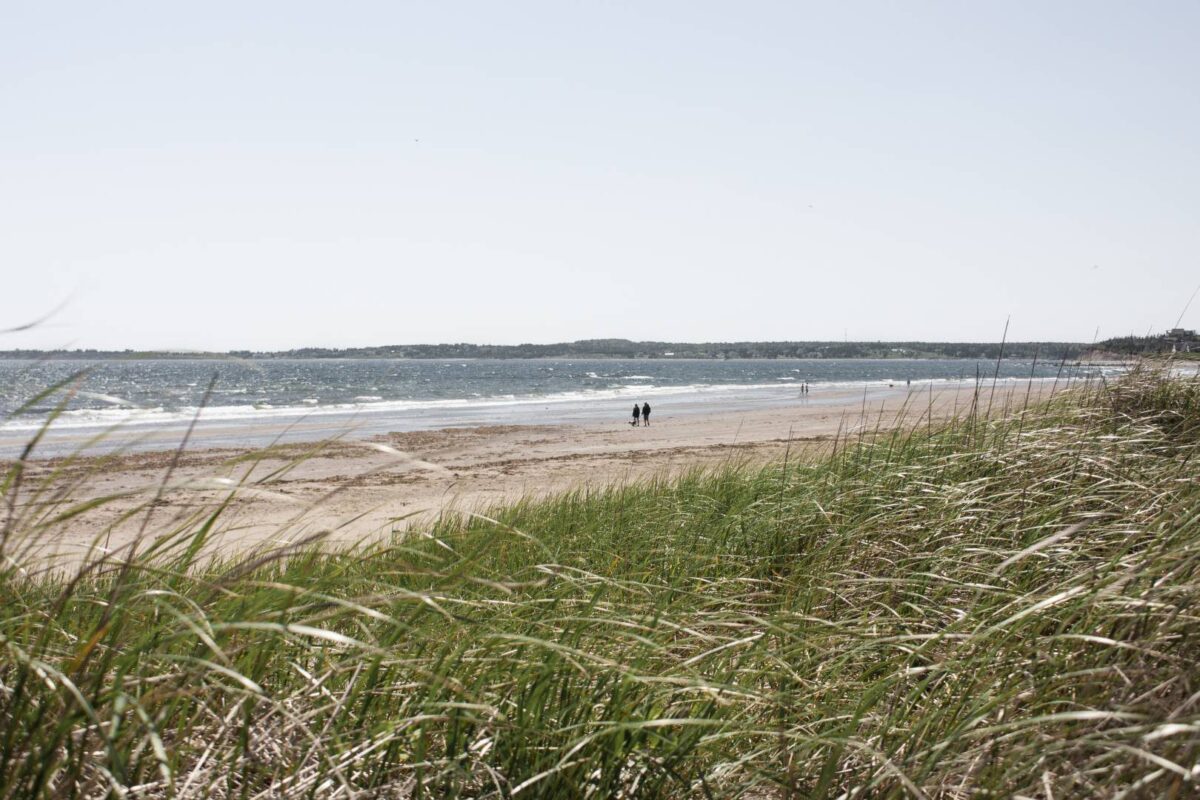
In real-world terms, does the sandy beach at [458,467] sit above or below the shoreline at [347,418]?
above

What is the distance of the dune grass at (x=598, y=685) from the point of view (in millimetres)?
1775

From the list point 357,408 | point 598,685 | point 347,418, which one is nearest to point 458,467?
point 357,408

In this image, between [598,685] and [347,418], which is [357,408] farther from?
[598,685]

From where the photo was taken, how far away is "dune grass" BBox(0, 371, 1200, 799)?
178 centimetres

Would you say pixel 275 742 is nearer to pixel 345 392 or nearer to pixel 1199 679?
pixel 1199 679

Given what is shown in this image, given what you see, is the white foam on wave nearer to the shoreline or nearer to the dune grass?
the shoreline

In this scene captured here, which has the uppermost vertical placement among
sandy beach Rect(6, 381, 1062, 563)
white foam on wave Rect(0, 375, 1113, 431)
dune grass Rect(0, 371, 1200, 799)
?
dune grass Rect(0, 371, 1200, 799)

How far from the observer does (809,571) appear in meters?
4.13

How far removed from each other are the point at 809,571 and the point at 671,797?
2068mm

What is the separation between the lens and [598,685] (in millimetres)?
2348

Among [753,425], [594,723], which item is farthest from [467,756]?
[753,425]

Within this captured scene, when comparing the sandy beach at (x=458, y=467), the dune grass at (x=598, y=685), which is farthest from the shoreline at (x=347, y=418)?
the dune grass at (x=598, y=685)

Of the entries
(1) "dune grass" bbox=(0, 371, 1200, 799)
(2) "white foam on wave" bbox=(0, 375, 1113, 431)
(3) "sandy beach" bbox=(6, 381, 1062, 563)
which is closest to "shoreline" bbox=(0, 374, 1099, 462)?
(2) "white foam on wave" bbox=(0, 375, 1113, 431)

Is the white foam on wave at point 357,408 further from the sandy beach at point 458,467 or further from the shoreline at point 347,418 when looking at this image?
the sandy beach at point 458,467
